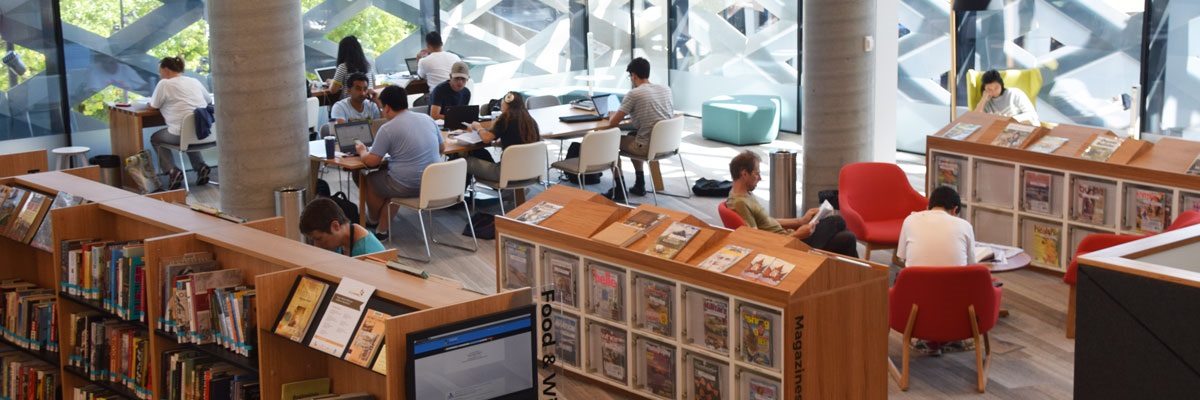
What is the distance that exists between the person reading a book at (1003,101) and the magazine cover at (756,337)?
21.1ft

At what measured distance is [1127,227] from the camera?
27.8ft

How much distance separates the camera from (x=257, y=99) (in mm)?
9102

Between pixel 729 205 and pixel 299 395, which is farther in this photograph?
pixel 729 205

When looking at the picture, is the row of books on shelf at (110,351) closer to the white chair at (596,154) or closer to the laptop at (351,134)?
the laptop at (351,134)

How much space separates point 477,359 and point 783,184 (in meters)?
6.39

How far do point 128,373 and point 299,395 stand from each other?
1370 mm

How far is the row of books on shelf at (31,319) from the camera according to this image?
21.1ft

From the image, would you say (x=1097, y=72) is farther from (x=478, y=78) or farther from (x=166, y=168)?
(x=166, y=168)

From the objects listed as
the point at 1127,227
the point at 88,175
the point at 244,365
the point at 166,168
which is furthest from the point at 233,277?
the point at 166,168

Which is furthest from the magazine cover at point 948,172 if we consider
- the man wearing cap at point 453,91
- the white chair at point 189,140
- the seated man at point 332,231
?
the white chair at point 189,140

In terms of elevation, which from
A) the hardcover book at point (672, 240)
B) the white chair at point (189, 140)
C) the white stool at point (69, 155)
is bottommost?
the hardcover book at point (672, 240)

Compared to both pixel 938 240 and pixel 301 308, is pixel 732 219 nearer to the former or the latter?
pixel 938 240

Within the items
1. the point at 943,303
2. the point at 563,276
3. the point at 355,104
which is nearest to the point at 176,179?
the point at 355,104

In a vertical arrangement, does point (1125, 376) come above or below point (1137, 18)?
below
